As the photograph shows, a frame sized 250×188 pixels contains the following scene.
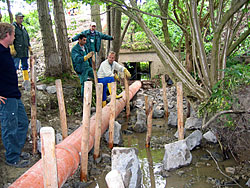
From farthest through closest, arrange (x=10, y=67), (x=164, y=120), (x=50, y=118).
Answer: (x=164, y=120) → (x=50, y=118) → (x=10, y=67)

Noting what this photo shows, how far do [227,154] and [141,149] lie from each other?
1814mm

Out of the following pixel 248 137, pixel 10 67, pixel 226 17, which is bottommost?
pixel 248 137

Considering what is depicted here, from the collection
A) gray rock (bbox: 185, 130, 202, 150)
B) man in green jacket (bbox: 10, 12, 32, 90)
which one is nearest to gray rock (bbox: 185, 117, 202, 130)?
gray rock (bbox: 185, 130, 202, 150)

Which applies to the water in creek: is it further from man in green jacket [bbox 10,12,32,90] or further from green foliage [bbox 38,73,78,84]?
man in green jacket [bbox 10,12,32,90]

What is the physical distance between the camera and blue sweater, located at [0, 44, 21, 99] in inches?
141

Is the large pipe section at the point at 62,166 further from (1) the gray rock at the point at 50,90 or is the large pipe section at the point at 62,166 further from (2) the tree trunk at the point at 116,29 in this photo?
(2) the tree trunk at the point at 116,29

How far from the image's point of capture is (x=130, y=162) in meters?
3.73

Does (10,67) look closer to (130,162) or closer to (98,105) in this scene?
(98,105)

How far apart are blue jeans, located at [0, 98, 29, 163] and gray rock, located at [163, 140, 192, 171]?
2.59 metres

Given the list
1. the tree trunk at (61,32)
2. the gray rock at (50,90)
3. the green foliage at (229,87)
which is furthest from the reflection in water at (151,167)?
the tree trunk at (61,32)

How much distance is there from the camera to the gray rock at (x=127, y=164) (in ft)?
12.1

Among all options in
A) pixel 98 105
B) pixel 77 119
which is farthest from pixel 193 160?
pixel 77 119

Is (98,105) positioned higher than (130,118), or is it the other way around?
(98,105)

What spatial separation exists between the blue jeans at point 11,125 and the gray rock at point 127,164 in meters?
1.57
